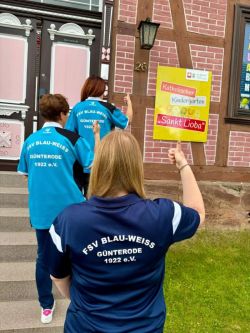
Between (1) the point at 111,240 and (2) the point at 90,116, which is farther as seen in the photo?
(2) the point at 90,116

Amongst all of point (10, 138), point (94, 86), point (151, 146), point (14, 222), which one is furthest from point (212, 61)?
point (14, 222)

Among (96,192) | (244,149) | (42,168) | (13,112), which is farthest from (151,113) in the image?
(96,192)

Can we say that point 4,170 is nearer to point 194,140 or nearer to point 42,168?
point 194,140

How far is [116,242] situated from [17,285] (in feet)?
8.23

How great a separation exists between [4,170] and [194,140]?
2.77 m

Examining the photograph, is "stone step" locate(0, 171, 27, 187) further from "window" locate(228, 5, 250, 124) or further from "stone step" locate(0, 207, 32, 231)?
"window" locate(228, 5, 250, 124)

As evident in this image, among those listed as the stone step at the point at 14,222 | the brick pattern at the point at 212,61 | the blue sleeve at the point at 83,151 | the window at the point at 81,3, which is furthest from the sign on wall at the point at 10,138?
the blue sleeve at the point at 83,151

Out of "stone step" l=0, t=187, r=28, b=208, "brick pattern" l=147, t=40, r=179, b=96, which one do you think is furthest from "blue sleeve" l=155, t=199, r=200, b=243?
"brick pattern" l=147, t=40, r=179, b=96

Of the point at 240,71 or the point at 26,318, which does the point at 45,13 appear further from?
the point at 26,318

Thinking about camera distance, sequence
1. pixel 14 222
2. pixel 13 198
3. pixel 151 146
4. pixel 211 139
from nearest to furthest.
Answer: pixel 14 222, pixel 13 198, pixel 151 146, pixel 211 139

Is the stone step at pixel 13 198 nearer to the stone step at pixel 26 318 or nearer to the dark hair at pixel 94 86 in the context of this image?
the stone step at pixel 26 318

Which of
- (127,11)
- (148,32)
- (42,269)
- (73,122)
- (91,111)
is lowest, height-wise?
(42,269)

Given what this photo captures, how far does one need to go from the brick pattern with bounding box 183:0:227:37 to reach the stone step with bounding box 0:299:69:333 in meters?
4.09

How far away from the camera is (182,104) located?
571 cm
